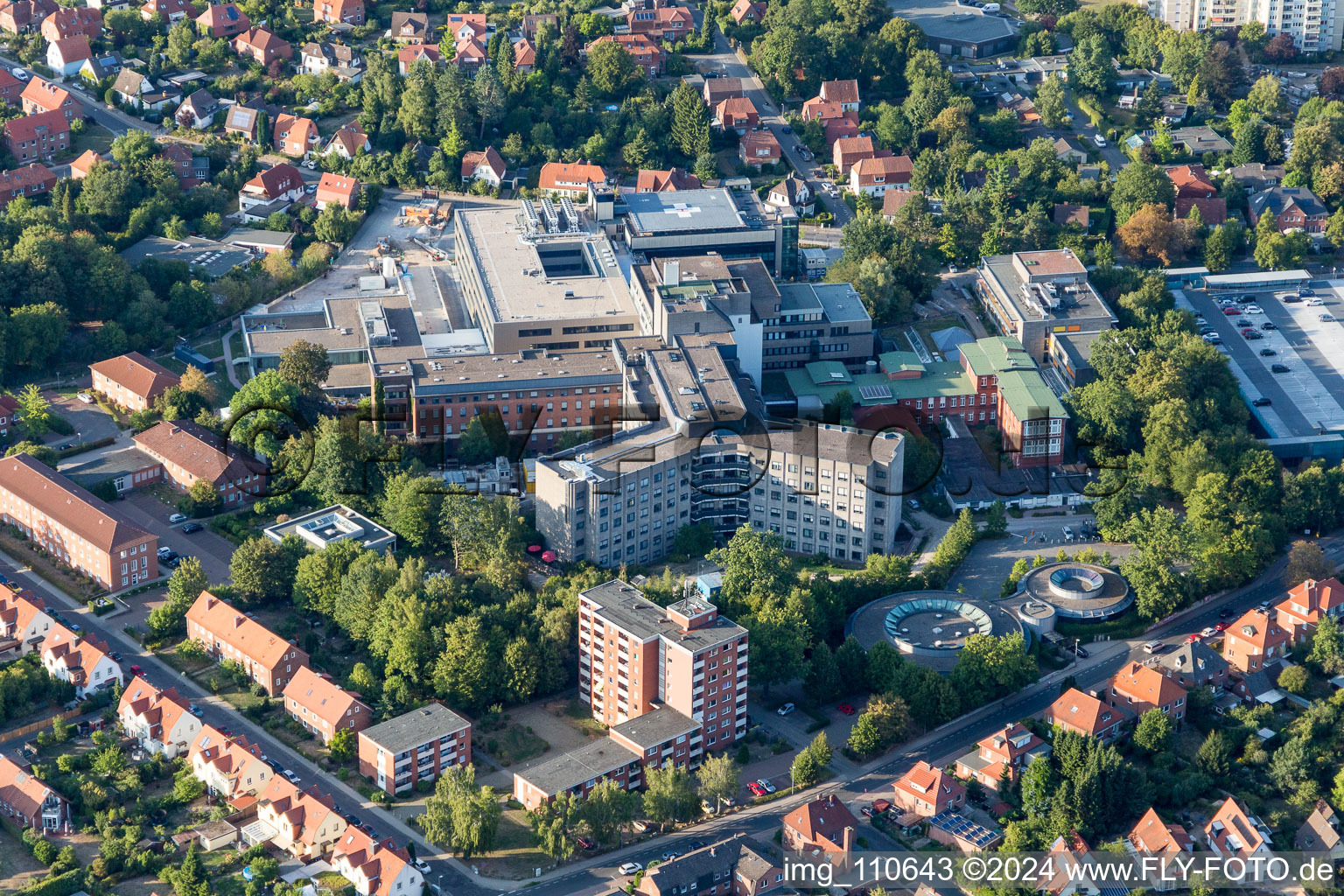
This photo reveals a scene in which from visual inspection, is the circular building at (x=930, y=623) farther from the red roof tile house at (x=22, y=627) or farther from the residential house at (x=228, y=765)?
the red roof tile house at (x=22, y=627)

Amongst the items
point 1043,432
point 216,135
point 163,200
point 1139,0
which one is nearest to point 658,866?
point 1043,432

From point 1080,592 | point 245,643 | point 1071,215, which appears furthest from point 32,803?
point 1071,215

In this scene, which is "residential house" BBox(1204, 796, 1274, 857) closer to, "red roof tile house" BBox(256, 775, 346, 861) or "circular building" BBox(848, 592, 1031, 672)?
"circular building" BBox(848, 592, 1031, 672)

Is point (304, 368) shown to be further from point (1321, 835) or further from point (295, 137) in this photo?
point (1321, 835)

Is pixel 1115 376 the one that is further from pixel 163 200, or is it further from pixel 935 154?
pixel 163 200

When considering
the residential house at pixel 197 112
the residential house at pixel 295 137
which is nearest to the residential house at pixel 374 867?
the residential house at pixel 295 137

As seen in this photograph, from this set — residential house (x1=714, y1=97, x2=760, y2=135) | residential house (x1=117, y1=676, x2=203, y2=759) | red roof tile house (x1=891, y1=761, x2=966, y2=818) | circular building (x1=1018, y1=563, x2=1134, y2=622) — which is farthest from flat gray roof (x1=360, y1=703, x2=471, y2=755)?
residential house (x1=714, y1=97, x2=760, y2=135)
